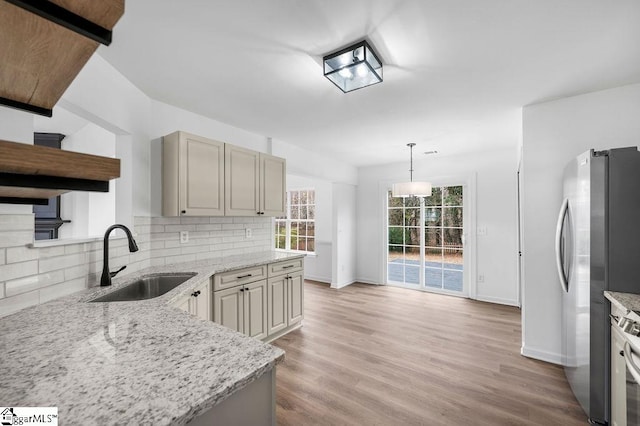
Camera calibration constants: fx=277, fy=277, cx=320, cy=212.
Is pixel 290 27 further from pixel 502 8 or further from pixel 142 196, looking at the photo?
pixel 142 196

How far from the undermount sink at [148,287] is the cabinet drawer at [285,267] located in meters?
0.90

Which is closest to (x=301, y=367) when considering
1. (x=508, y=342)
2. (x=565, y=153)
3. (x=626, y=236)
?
(x=508, y=342)

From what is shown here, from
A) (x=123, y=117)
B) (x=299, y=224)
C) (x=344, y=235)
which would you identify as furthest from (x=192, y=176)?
(x=299, y=224)

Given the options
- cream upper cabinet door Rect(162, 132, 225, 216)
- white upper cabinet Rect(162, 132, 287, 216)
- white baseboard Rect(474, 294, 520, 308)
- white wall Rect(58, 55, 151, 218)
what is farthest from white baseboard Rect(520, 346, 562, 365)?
white wall Rect(58, 55, 151, 218)

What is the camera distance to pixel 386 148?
434 centimetres

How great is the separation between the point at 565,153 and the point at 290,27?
2.61 meters

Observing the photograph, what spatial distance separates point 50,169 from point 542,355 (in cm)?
362

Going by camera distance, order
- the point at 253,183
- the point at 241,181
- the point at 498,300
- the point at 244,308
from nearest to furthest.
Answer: the point at 244,308, the point at 241,181, the point at 253,183, the point at 498,300

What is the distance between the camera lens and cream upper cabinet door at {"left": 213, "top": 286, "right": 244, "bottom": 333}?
242 cm

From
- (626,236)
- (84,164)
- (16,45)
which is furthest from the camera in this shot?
(626,236)

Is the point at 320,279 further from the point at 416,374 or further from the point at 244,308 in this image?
the point at 416,374

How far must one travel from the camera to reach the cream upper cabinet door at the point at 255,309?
2.66 meters

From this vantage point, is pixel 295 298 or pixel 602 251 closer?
pixel 602 251

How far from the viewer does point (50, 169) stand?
0.63 metres
